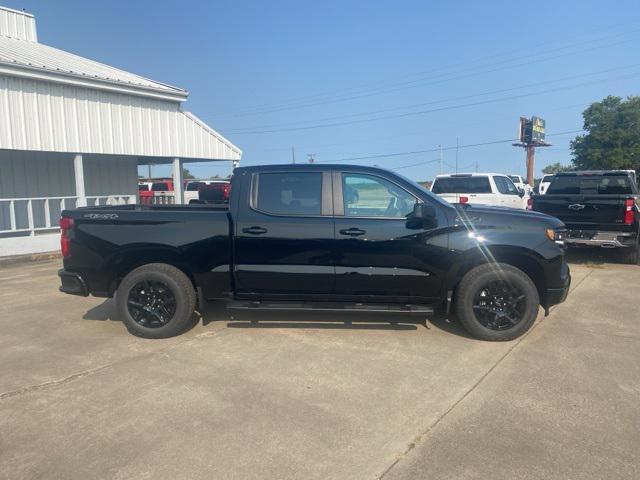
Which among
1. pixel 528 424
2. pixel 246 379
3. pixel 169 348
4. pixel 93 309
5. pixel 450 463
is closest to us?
pixel 450 463

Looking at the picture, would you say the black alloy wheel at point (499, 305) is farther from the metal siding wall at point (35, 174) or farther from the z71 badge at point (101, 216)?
the metal siding wall at point (35, 174)

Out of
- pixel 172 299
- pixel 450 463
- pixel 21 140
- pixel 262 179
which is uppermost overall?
pixel 21 140

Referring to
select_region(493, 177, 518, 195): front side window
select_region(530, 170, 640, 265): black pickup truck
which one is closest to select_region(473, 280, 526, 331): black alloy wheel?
select_region(530, 170, 640, 265): black pickup truck

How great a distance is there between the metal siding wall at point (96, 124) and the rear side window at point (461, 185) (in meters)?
7.25

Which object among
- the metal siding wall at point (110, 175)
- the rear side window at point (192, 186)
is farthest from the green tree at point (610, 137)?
the metal siding wall at point (110, 175)

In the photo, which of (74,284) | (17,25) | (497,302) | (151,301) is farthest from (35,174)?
(497,302)

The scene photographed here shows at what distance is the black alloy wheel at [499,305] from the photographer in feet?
16.3

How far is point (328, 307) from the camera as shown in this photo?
5074 millimetres

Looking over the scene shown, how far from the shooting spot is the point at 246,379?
4.10m

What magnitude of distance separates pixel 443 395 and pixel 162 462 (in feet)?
7.00

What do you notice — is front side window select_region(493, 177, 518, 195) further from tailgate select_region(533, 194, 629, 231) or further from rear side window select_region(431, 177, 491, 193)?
tailgate select_region(533, 194, 629, 231)

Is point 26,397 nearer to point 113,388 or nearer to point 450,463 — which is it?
point 113,388

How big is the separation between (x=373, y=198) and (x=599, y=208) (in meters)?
6.01

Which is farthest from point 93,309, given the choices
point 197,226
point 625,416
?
point 625,416
